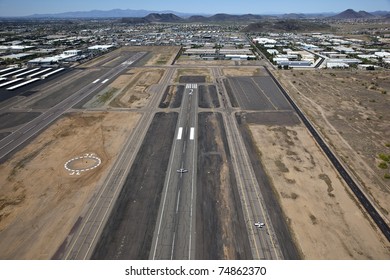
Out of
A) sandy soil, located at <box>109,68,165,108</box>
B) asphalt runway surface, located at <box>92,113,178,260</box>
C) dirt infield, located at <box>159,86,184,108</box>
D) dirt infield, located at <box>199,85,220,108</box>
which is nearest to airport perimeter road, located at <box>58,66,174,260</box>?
asphalt runway surface, located at <box>92,113,178,260</box>

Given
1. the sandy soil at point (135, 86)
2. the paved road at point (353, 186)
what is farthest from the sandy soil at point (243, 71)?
the paved road at point (353, 186)

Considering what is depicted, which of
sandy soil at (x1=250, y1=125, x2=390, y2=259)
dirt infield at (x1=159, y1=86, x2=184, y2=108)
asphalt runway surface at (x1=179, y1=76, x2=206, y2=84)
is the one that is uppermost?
asphalt runway surface at (x1=179, y1=76, x2=206, y2=84)

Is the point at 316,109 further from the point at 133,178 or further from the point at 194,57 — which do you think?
the point at 194,57

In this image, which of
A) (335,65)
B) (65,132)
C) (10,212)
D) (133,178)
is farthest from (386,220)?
(335,65)

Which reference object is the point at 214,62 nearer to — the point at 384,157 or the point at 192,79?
the point at 192,79

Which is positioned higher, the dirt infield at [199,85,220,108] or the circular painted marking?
the dirt infield at [199,85,220,108]

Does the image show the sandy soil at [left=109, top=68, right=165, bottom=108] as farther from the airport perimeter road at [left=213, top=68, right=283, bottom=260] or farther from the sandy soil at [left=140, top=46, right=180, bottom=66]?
the airport perimeter road at [left=213, top=68, right=283, bottom=260]

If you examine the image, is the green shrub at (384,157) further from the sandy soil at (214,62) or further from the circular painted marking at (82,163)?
the sandy soil at (214,62)
